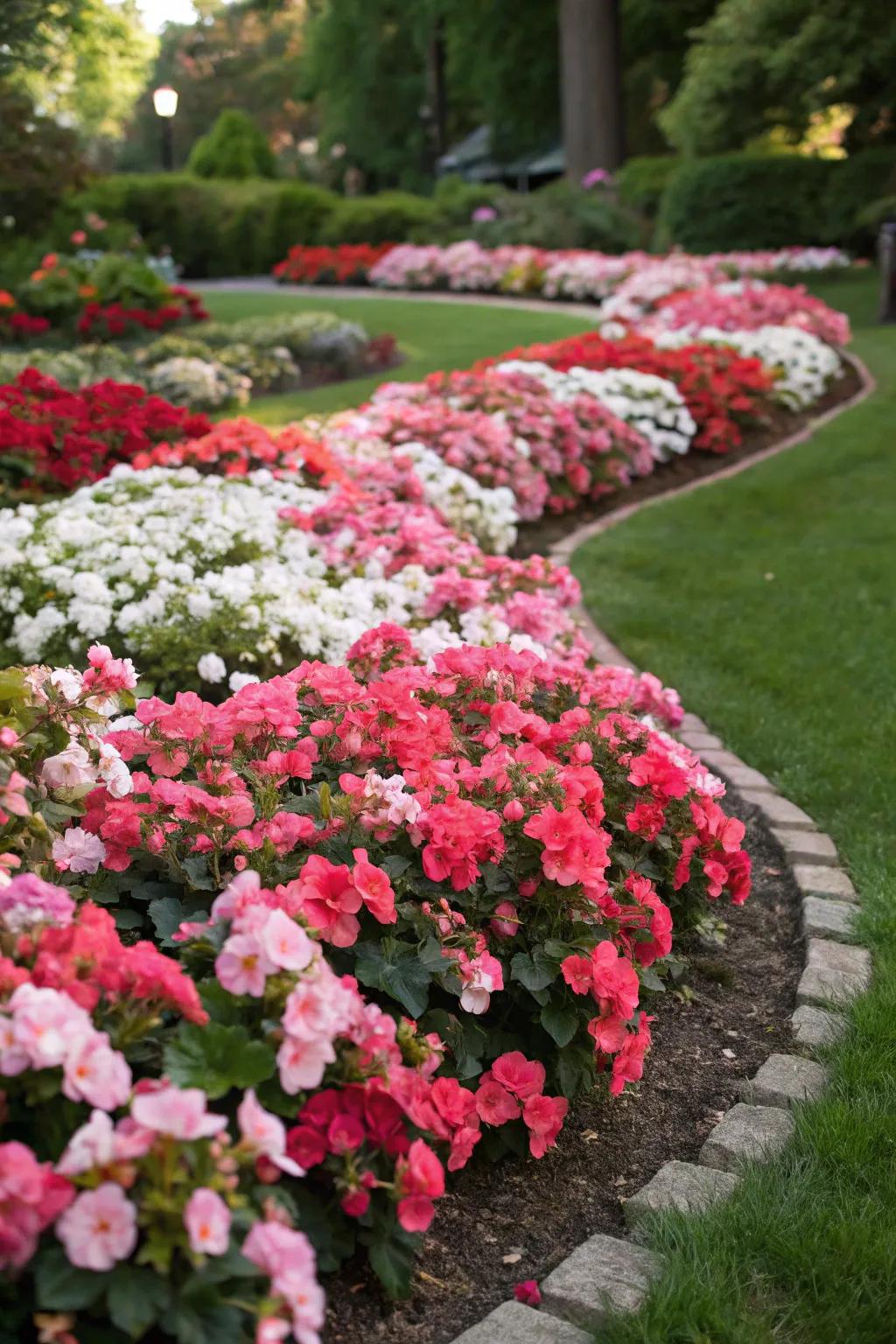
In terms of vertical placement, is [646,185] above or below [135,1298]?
above

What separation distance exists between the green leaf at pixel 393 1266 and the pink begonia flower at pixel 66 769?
0.88 metres

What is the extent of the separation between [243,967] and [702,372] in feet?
24.3

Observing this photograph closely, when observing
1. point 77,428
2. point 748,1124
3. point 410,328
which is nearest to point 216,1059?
point 748,1124

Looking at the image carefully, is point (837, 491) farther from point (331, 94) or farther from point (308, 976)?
point (331, 94)

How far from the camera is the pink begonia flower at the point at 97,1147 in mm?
1472

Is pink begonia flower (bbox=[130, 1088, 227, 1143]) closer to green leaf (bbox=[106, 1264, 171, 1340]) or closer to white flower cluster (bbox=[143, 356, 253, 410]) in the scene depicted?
green leaf (bbox=[106, 1264, 171, 1340])

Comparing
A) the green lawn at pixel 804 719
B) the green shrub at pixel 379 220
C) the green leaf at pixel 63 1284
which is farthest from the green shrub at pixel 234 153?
the green leaf at pixel 63 1284

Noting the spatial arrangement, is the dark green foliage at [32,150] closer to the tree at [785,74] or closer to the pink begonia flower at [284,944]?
the tree at [785,74]

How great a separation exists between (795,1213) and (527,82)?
2708 cm

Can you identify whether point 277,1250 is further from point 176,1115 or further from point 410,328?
point 410,328

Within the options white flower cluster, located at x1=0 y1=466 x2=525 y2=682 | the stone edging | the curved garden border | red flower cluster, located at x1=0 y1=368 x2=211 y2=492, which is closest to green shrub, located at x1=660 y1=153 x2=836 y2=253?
red flower cluster, located at x1=0 y1=368 x2=211 y2=492

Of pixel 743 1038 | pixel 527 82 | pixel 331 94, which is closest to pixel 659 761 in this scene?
pixel 743 1038

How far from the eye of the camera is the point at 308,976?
5.68 ft

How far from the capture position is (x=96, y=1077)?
1.55m
